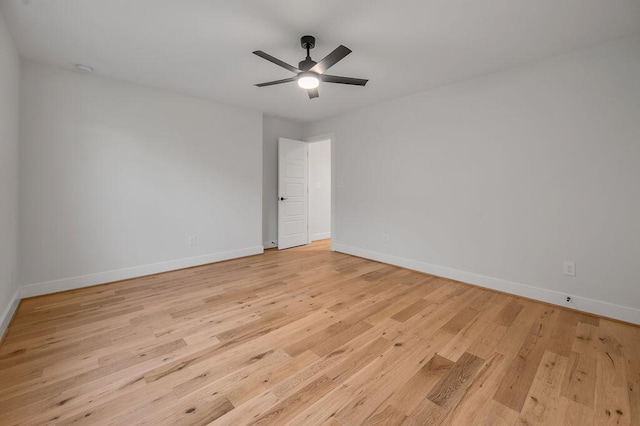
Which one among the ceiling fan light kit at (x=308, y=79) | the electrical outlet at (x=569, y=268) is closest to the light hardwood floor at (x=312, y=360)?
the electrical outlet at (x=569, y=268)

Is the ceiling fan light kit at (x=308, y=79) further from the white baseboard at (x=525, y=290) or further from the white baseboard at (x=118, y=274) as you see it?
the white baseboard at (x=118, y=274)

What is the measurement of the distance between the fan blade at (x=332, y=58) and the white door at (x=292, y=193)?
2827 millimetres

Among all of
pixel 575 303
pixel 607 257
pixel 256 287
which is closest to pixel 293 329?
pixel 256 287

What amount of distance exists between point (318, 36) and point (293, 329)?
2570mm

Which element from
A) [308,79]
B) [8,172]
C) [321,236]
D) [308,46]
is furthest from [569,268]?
[8,172]

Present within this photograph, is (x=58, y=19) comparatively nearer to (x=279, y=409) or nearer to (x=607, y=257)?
(x=279, y=409)

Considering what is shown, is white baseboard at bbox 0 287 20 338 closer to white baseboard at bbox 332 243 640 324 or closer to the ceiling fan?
the ceiling fan

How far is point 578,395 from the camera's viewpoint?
1519 mm

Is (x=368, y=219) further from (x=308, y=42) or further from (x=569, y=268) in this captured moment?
(x=308, y=42)

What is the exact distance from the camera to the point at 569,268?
2.67 m

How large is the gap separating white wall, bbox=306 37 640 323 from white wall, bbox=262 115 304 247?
1974mm

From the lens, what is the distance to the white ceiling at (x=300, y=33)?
6.64ft

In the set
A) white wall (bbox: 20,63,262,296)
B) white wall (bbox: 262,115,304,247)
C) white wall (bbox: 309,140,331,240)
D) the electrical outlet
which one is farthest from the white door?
the electrical outlet

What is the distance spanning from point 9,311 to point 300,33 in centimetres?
358
